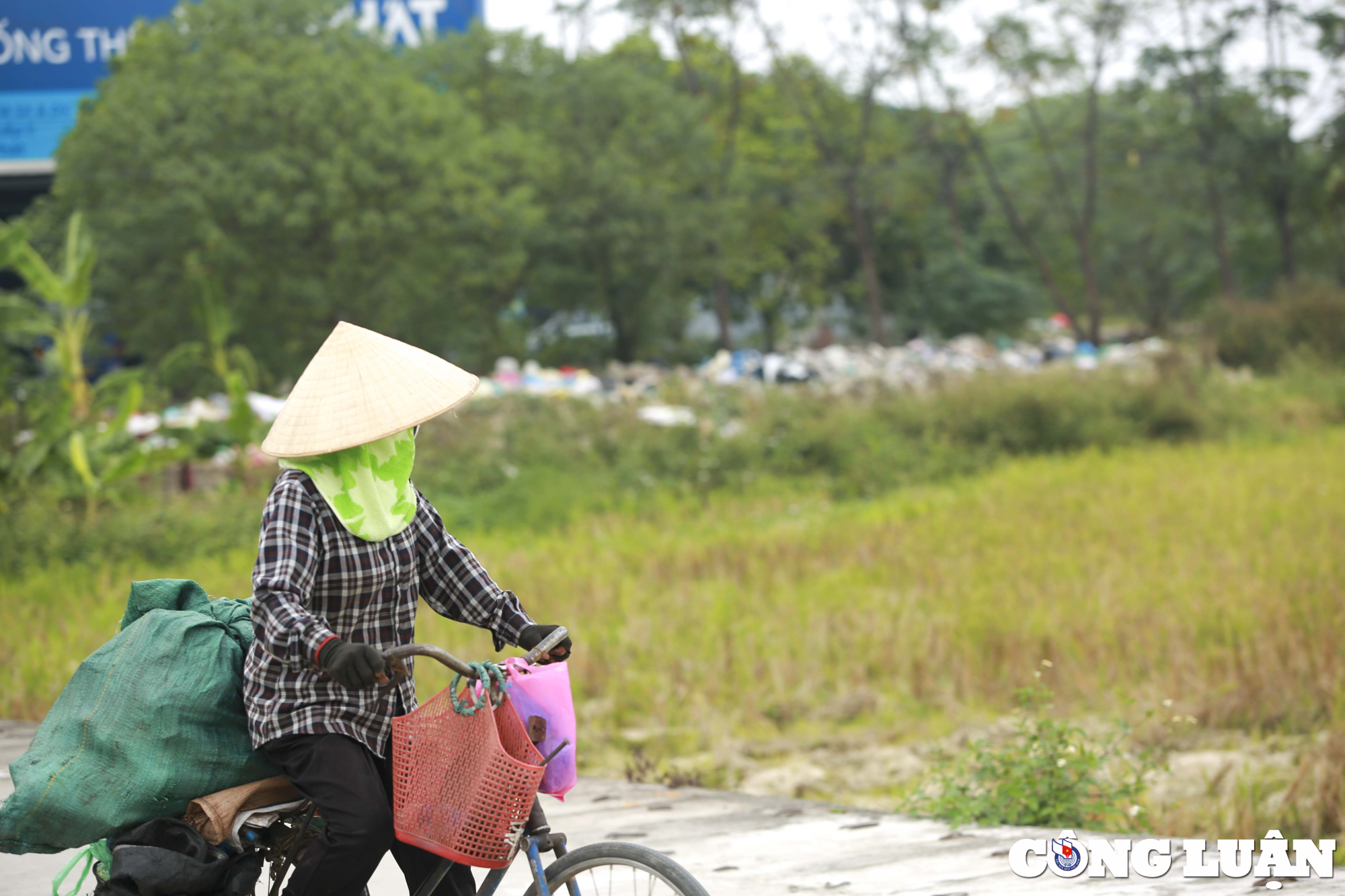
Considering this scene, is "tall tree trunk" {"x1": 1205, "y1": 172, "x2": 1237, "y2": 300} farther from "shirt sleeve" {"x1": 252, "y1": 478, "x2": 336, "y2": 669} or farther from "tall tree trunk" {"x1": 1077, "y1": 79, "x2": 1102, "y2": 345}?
"shirt sleeve" {"x1": 252, "y1": 478, "x2": 336, "y2": 669}

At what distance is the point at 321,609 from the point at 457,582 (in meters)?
0.34

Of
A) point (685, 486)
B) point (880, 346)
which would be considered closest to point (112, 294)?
point (685, 486)

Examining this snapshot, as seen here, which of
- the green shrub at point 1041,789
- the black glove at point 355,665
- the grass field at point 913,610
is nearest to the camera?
the black glove at point 355,665

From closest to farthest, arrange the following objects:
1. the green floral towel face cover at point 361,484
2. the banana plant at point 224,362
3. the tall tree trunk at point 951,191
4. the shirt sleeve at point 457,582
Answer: the green floral towel face cover at point 361,484, the shirt sleeve at point 457,582, the banana plant at point 224,362, the tall tree trunk at point 951,191

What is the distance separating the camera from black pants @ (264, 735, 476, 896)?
266 cm

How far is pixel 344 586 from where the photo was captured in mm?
2771

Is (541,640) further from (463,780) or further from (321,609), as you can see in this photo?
(321,609)

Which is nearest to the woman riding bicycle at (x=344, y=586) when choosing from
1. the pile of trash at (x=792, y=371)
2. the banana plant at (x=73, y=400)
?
the banana plant at (x=73, y=400)

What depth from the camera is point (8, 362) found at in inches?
466

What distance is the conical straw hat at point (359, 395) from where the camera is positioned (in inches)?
108

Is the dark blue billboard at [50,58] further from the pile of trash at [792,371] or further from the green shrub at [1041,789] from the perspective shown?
the green shrub at [1041,789]

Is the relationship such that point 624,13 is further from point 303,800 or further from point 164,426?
point 303,800

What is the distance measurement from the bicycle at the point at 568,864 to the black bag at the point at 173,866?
0.59ft

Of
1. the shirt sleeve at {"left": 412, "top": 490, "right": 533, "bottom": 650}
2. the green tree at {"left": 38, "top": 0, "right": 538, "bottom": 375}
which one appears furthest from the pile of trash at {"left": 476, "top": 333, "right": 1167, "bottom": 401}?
the shirt sleeve at {"left": 412, "top": 490, "right": 533, "bottom": 650}
